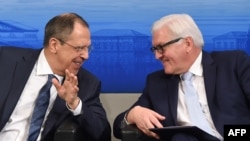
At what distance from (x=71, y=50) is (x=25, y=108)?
16.9 inches

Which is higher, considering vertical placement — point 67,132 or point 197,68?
point 197,68

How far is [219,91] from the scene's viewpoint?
2641mm

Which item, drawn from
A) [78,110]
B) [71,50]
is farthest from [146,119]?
[71,50]

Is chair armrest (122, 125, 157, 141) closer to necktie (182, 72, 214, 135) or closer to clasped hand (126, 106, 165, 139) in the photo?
clasped hand (126, 106, 165, 139)

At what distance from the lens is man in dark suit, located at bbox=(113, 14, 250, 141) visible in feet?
8.59

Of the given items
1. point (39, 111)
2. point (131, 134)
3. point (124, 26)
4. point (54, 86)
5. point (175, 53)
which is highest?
point (124, 26)

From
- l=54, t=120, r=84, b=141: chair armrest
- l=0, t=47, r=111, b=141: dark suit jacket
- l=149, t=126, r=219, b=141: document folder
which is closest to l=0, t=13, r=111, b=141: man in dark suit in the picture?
l=0, t=47, r=111, b=141: dark suit jacket

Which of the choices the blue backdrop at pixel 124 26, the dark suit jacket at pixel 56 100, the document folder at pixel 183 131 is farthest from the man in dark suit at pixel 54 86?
the blue backdrop at pixel 124 26

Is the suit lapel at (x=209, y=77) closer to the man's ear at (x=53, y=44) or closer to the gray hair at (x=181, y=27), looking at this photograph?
the gray hair at (x=181, y=27)

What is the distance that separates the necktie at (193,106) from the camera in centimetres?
260

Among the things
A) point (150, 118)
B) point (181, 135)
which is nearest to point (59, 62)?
point (150, 118)

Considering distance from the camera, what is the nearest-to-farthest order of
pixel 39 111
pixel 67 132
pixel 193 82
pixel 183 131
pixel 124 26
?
pixel 183 131
pixel 67 132
pixel 39 111
pixel 193 82
pixel 124 26

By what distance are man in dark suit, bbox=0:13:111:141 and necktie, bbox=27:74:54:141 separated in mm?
40

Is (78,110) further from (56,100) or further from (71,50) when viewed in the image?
(71,50)
